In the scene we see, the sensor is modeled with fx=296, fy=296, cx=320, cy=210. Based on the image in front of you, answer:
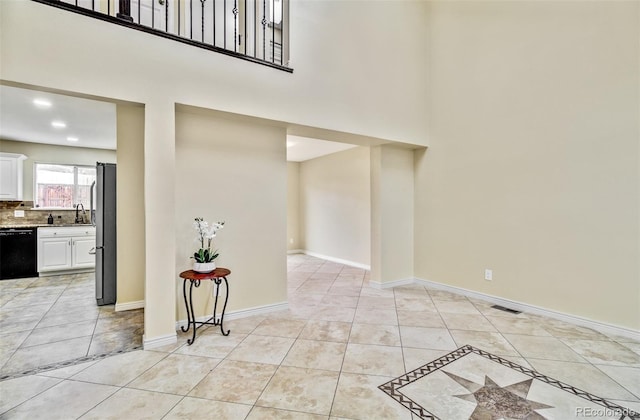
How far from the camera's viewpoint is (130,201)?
11.4ft

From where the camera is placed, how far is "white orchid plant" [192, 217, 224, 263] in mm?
2748

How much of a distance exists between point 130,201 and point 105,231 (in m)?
0.64

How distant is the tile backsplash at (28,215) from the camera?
5.29m

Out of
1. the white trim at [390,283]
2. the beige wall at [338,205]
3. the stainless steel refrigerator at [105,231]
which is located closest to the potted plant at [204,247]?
the stainless steel refrigerator at [105,231]

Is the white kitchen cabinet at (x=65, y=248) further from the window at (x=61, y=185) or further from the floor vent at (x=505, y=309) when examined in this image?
the floor vent at (x=505, y=309)

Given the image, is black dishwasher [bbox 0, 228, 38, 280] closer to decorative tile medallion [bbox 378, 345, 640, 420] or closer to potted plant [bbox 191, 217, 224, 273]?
potted plant [bbox 191, 217, 224, 273]

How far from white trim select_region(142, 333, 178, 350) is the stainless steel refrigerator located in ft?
5.33

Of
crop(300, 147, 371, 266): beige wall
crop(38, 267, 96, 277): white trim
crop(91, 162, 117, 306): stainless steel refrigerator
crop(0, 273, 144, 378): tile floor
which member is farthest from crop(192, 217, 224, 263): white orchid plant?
crop(38, 267, 96, 277): white trim

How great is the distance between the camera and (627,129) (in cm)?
269

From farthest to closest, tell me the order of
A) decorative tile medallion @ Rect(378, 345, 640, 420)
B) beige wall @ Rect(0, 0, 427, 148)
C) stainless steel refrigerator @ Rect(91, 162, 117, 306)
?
stainless steel refrigerator @ Rect(91, 162, 117, 306), beige wall @ Rect(0, 0, 427, 148), decorative tile medallion @ Rect(378, 345, 640, 420)

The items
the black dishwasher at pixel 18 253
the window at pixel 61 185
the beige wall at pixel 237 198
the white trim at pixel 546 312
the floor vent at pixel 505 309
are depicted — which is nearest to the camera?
the white trim at pixel 546 312

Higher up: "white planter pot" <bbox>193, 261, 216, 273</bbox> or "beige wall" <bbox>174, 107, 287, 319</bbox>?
"beige wall" <bbox>174, 107, 287, 319</bbox>

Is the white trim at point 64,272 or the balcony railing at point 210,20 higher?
the balcony railing at point 210,20

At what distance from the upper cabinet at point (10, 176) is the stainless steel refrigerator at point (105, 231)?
2.91m
